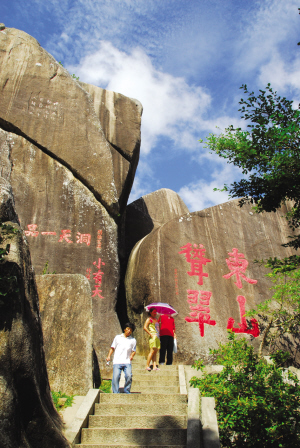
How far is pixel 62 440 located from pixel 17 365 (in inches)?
34.4

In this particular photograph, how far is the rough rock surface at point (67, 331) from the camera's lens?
15.8 feet

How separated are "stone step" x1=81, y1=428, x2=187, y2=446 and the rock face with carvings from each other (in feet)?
10.3

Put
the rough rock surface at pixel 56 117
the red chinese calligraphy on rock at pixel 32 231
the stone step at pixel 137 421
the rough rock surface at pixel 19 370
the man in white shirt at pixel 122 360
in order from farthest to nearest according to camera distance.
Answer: the rough rock surface at pixel 56 117 → the red chinese calligraphy on rock at pixel 32 231 → the man in white shirt at pixel 122 360 → the stone step at pixel 137 421 → the rough rock surface at pixel 19 370

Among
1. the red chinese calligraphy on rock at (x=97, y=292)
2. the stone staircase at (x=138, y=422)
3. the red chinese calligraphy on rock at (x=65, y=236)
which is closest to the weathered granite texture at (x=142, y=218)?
the red chinese calligraphy on rock at (x=97, y=292)

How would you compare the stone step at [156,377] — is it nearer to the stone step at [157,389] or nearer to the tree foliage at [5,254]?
the stone step at [157,389]

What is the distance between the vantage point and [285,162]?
4805mm

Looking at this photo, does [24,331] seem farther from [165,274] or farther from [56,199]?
[56,199]

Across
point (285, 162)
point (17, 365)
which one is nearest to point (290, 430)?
point (17, 365)

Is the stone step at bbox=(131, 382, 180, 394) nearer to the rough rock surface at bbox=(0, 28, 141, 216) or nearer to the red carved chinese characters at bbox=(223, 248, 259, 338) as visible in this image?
the red carved chinese characters at bbox=(223, 248, 259, 338)

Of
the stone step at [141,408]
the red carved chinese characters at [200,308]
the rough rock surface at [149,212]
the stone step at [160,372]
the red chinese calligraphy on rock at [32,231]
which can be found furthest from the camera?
the rough rock surface at [149,212]

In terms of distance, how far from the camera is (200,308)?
25.2 feet

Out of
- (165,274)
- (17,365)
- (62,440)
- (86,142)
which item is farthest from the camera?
(86,142)

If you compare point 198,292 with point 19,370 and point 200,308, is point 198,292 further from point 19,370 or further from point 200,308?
point 19,370

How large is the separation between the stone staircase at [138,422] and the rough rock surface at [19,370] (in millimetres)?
673
